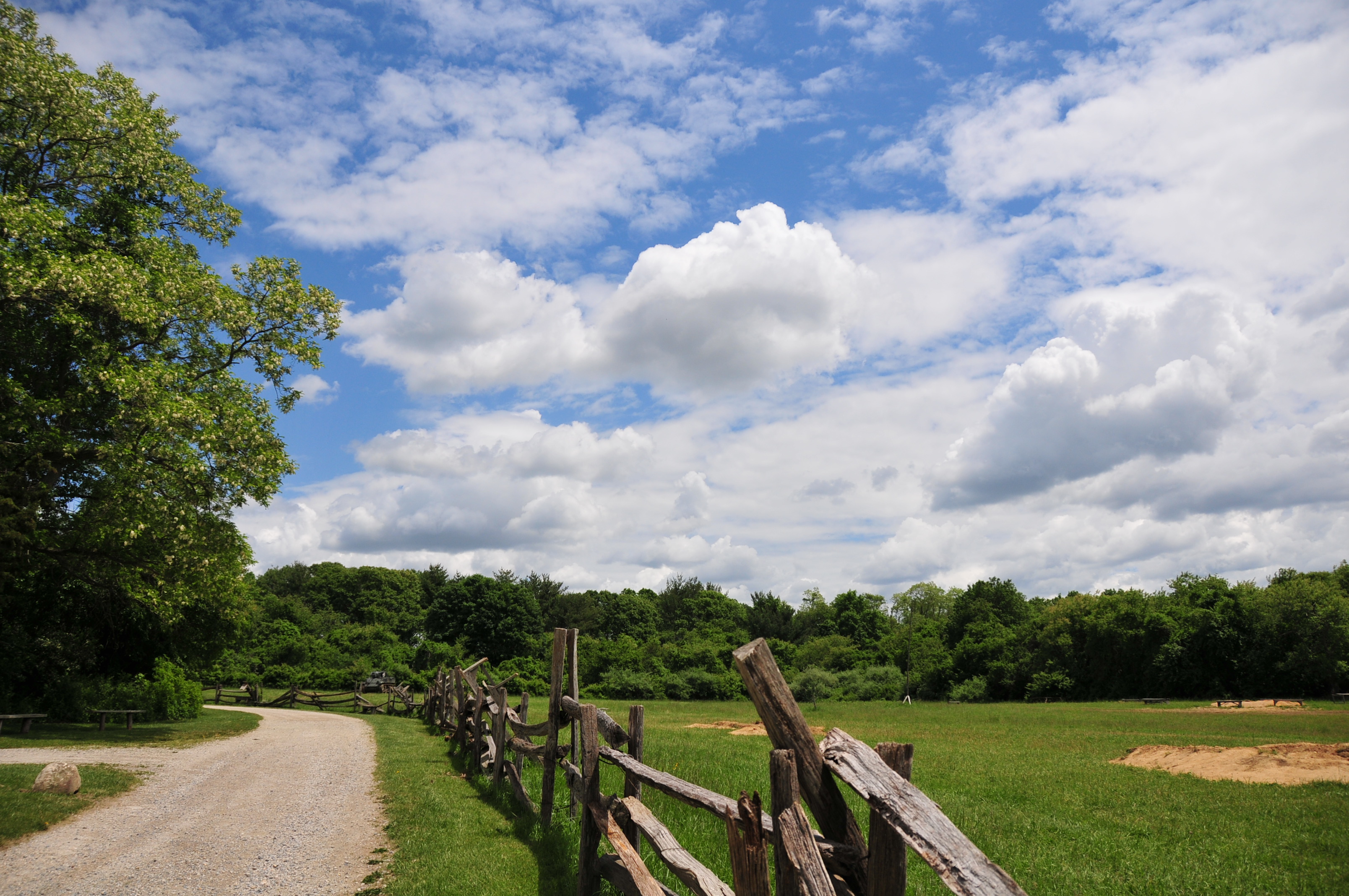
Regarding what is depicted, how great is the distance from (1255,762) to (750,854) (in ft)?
53.9

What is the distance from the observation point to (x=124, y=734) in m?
17.3

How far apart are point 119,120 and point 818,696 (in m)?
45.8

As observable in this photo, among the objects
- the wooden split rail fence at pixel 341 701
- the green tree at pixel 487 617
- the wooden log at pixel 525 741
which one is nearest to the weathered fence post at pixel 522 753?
the wooden log at pixel 525 741

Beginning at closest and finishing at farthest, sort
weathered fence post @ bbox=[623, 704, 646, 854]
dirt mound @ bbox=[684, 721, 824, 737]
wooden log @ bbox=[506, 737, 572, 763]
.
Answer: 1. weathered fence post @ bbox=[623, 704, 646, 854]
2. wooden log @ bbox=[506, 737, 572, 763]
3. dirt mound @ bbox=[684, 721, 824, 737]

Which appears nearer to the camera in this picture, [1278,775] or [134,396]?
[1278,775]

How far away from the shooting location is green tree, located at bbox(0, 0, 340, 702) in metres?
15.1

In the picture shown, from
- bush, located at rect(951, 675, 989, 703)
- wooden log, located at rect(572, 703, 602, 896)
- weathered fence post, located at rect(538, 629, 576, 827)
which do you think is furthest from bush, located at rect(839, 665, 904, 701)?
wooden log, located at rect(572, 703, 602, 896)

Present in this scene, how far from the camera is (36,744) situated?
47.3 feet

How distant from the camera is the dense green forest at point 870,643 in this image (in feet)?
147

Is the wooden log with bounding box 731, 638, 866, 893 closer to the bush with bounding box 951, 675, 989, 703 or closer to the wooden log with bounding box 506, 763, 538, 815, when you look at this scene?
the wooden log with bounding box 506, 763, 538, 815

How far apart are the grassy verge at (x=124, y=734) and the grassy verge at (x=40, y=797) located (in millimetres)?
4286

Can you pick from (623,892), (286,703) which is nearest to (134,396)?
(623,892)

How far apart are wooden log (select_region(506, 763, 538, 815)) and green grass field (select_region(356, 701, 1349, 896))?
188mm

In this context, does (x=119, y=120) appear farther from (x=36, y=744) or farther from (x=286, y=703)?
(x=286, y=703)
